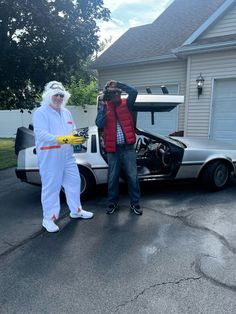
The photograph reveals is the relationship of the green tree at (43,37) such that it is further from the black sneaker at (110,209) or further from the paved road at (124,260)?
the black sneaker at (110,209)

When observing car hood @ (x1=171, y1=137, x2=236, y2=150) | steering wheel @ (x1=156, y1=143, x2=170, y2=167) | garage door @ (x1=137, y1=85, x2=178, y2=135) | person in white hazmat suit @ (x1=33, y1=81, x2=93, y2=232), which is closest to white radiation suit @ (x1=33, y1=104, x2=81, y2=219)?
person in white hazmat suit @ (x1=33, y1=81, x2=93, y2=232)

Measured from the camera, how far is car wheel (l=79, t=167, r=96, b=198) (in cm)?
494

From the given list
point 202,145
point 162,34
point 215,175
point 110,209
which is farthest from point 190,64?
point 110,209

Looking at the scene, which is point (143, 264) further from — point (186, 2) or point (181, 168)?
point (186, 2)

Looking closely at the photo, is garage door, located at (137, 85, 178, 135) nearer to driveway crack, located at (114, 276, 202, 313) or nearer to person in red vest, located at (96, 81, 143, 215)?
person in red vest, located at (96, 81, 143, 215)

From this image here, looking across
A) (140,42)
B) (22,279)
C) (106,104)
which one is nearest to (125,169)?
(106,104)

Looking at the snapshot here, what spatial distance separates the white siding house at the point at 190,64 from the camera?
336 inches

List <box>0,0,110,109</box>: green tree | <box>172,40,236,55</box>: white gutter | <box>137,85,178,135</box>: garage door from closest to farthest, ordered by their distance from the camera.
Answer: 1. <box>172,40,236,55</box>: white gutter
2. <box>0,0,110,109</box>: green tree
3. <box>137,85,178,135</box>: garage door

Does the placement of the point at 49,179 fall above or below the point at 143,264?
above

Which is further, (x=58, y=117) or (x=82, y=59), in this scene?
(x=82, y=59)

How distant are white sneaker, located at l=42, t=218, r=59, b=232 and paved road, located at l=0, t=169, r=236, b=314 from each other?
0.09 metres

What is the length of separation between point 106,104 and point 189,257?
232 cm

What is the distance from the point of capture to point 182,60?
32.4 ft

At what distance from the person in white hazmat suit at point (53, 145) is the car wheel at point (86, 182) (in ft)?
2.86
